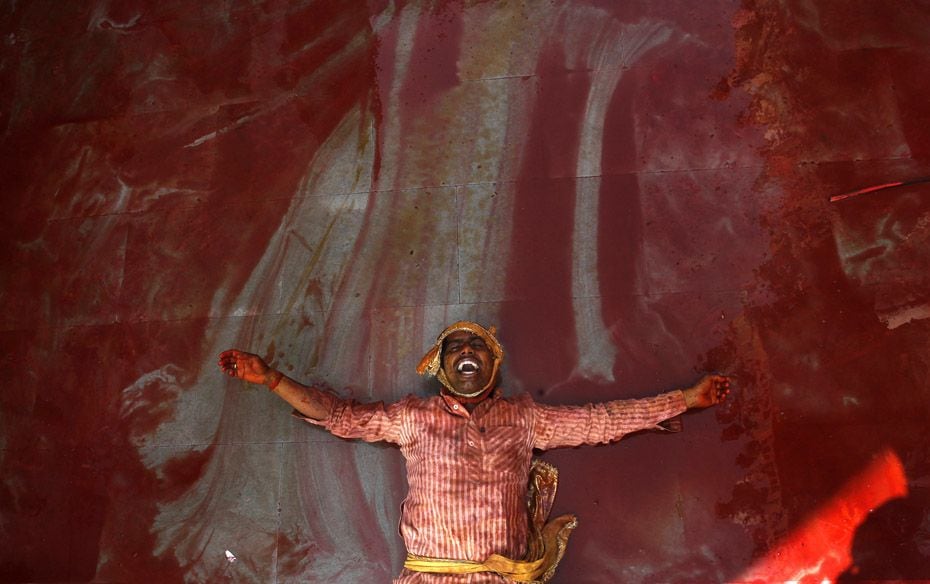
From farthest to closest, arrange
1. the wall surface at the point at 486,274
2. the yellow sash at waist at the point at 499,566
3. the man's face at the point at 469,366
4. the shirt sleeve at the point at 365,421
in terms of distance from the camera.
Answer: the wall surface at the point at 486,274 → the shirt sleeve at the point at 365,421 → the man's face at the point at 469,366 → the yellow sash at waist at the point at 499,566

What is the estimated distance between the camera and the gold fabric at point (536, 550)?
3.32 metres

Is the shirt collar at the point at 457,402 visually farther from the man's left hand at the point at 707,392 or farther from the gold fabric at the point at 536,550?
the man's left hand at the point at 707,392

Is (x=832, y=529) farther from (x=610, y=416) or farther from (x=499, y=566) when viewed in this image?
(x=499, y=566)

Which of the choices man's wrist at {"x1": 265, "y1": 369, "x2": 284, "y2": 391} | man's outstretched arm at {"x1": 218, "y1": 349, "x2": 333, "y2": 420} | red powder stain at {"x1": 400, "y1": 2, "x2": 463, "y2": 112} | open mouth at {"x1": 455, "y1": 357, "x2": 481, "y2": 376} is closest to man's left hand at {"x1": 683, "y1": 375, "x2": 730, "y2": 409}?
open mouth at {"x1": 455, "y1": 357, "x2": 481, "y2": 376}

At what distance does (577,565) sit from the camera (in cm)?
382

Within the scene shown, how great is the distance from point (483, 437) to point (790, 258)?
216cm

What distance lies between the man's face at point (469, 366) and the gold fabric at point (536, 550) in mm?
683

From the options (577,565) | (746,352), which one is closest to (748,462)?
(746,352)

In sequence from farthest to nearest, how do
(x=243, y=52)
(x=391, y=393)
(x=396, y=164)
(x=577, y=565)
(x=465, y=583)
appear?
(x=243, y=52) → (x=396, y=164) → (x=391, y=393) → (x=577, y=565) → (x=465, y=583)

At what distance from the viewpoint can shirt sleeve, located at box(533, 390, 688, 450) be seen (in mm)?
3500

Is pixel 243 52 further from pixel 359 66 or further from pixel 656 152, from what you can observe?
pixel 656 152

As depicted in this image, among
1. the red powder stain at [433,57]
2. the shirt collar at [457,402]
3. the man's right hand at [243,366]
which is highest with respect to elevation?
the red powder stain at [433,57]

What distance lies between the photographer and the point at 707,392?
3.57m

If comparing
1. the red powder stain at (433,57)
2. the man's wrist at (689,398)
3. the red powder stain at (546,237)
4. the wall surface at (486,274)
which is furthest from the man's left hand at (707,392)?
the red powder stain at (433,57)
